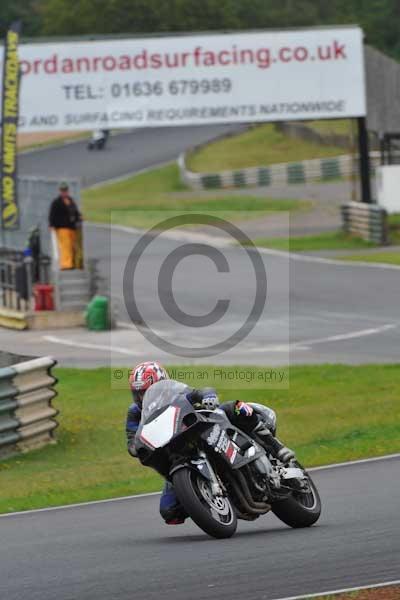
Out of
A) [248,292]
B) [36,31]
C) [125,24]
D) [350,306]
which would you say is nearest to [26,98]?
[248,292]

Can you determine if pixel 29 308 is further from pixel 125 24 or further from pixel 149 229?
pixel 125 24

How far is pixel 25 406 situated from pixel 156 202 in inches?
1642

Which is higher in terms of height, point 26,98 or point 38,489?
point 26,98

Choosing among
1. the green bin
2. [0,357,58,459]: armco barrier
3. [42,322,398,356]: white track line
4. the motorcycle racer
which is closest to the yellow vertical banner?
the green bin

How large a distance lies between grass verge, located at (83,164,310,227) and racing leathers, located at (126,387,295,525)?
128 feet

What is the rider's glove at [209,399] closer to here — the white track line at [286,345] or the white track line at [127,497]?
A: the white track line at [127,497]

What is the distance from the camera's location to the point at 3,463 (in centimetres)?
1386

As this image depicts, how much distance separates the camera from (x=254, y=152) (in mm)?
67688

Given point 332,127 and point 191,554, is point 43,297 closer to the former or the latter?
point 191,554

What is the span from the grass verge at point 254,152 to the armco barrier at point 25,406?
48.9 meters

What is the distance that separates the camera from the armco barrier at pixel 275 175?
60.0 metres

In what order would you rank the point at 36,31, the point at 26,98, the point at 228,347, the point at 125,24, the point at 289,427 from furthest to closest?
the point at 36,31 < the point at 125,24 < the point at 26,98 < the point at 228,347 < the point at 289,427

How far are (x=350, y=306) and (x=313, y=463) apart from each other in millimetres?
14715

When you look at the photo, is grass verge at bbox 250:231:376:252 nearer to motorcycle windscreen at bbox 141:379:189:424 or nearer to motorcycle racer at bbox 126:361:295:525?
motorcycle racer at bbox 126:361:295:525
